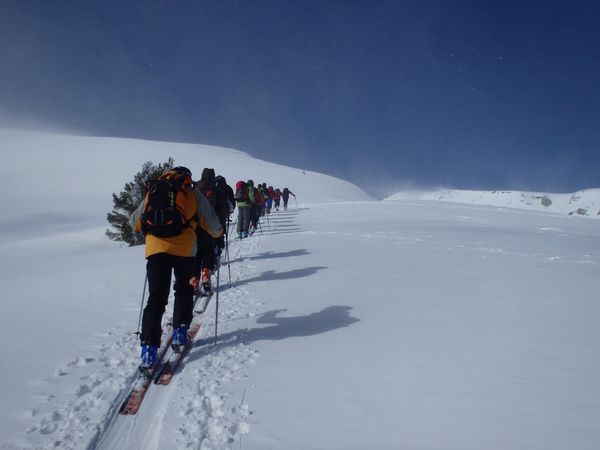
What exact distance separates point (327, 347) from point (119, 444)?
2169mm

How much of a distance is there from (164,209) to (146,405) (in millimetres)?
1776

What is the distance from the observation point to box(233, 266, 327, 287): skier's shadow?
280 inches

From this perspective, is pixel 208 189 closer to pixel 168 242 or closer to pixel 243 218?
pixel 168 242

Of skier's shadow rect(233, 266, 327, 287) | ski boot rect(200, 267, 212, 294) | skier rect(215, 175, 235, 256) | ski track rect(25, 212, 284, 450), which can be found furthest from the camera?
skier's shadow rect(233, 266, 327, 287)

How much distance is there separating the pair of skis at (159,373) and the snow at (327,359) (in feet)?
0.30

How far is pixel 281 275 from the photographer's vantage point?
24.4 ft

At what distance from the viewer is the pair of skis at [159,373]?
9.80 feet

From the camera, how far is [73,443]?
251cm

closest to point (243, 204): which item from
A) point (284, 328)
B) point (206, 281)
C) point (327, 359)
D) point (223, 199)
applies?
point (223, 199)

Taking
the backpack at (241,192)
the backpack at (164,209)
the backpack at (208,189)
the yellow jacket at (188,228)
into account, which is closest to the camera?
the backpack at (164,209)

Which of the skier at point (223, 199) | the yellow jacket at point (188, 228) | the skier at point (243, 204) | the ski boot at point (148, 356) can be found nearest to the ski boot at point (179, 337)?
the ski boot at point (148, 356)

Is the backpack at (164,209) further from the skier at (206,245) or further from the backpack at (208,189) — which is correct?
the backpack at (208,189)

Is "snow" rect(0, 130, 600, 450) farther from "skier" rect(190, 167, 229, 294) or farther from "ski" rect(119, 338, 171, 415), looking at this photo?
"skier" rect(190, 167, 229, 294)

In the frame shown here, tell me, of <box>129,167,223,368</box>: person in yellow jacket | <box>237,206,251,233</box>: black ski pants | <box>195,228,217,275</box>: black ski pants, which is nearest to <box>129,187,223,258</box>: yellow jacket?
<box>129,167,223,368</box>: person in yellow jacket
